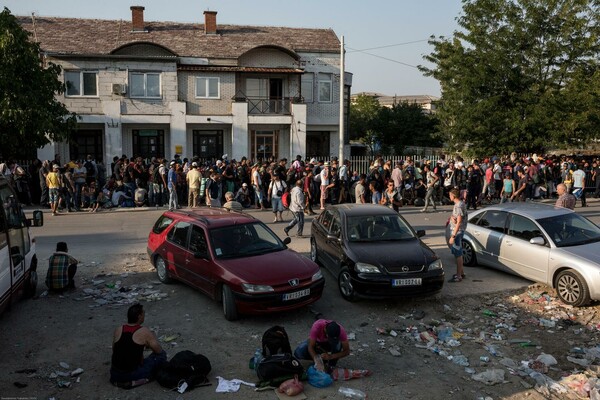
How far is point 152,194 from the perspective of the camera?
20.6m

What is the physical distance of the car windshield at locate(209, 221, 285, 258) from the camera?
29.5 ft

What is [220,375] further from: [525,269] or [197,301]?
[525,269]

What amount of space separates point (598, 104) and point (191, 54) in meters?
21.8

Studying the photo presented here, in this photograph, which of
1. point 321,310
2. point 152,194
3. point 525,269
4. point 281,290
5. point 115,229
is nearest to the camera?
point 281,290

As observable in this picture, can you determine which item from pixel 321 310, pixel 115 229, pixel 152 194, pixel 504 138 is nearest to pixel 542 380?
pixel 321 310

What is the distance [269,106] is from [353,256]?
78.3 feet

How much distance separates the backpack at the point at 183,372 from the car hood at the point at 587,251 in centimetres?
646

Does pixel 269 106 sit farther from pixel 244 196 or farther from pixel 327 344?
pixel 327 344

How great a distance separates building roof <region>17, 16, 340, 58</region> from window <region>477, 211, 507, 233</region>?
22007 mm

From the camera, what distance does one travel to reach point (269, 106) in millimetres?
32156

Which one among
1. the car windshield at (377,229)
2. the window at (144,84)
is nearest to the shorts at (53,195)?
the car windshield at (377,229)

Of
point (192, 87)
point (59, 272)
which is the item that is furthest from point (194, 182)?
point (192, 87)

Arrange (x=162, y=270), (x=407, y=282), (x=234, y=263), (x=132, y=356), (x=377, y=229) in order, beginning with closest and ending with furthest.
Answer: (x=132, y=356), (x=234, y=263), (x=407, y=282), (x=377, y=229), (x=162, y=270)

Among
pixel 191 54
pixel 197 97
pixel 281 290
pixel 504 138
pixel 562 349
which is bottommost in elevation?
pixel 562 349
